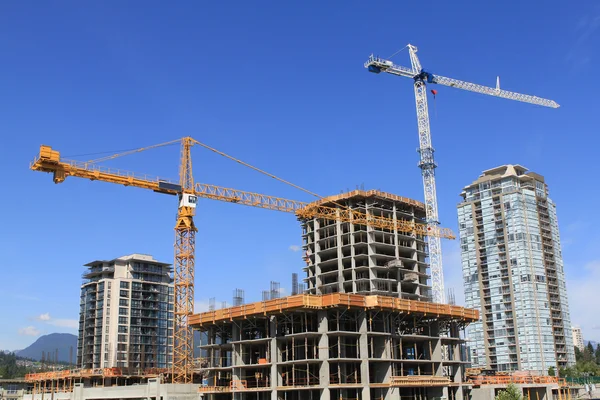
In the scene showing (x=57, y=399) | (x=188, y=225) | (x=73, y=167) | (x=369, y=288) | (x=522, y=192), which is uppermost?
(x=522, y=192)

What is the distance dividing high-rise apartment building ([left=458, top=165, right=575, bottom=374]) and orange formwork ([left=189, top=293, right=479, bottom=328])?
5939 cm

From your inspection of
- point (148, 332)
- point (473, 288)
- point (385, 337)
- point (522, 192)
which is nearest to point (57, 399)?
point (148, 332)

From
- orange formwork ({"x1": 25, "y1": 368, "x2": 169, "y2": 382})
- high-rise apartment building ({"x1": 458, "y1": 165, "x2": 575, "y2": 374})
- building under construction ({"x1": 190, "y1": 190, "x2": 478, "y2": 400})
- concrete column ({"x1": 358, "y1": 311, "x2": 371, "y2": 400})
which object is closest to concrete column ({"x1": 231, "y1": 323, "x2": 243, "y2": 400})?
building under construction ({"x1": 190, "y1": 190, "x2": 478, "y2": 400})

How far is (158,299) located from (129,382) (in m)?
33.8

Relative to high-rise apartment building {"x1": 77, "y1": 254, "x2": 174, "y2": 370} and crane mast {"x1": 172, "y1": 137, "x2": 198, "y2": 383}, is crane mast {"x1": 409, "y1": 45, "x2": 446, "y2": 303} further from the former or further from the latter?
high-rise apartment building {"x1": 77, "y1": 254, "x2": 174, "y2": 370}

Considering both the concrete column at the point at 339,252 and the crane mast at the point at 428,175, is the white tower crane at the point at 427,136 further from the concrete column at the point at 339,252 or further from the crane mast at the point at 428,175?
the concrete column at the point at 339,252

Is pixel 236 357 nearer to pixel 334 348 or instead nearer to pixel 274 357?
pixel 274 357

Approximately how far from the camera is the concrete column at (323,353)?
7869cm

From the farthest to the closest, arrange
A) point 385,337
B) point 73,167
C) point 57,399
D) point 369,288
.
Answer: point 57,399
point 369,288
point 73,167
point 385,337

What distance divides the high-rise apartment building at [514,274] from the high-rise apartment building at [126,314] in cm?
8209

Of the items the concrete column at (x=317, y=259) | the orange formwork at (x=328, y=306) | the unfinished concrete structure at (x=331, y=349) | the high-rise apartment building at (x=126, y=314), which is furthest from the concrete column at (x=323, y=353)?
the high-rise apartment building at (x=126, y=314)

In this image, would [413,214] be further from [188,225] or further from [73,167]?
[73,167]

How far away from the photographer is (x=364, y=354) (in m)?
82.6

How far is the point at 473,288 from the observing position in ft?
541
